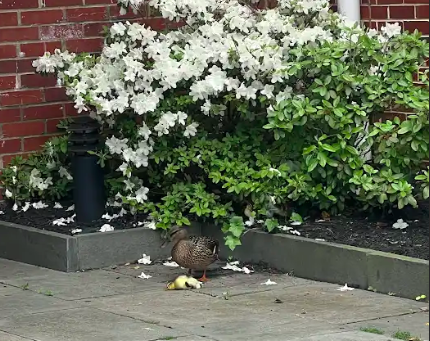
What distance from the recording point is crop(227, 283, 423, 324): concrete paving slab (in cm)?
671

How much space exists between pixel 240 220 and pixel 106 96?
139cm

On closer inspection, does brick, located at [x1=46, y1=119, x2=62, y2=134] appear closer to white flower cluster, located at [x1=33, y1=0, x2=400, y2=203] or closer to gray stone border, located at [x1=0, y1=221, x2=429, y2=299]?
white flower cluster, located at [x1=33, y1=0, x2=400, y2=203]

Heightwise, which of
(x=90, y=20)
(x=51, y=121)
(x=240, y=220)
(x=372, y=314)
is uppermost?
(x=90, y=20)

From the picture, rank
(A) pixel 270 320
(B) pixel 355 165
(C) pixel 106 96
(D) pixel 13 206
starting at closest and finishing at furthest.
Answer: (A) pixel 270 320
(B) pixel 355 165
(C) pixel 106 96
(D) pixel 13 206

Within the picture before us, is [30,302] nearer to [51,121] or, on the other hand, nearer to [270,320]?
[270,320]

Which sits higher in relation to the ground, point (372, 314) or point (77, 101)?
point (77, 101)

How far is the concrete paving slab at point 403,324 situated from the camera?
6.27 m

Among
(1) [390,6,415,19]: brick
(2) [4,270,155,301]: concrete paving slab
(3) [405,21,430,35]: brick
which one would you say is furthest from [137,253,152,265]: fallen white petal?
(1) [390,6,415,19]: brick

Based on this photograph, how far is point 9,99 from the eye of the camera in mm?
9141

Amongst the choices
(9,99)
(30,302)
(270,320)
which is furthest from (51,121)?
(270,320)

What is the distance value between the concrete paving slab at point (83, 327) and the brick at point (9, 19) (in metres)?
3.04

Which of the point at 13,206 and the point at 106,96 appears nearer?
the point at 106,96

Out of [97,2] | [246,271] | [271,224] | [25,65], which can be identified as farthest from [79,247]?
[97,2]

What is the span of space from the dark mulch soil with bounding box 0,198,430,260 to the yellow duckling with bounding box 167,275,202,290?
92 cm
